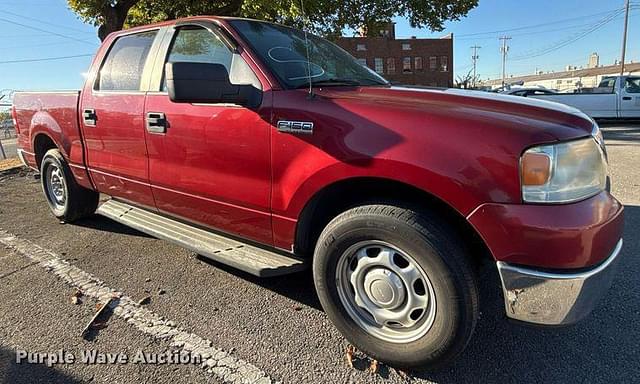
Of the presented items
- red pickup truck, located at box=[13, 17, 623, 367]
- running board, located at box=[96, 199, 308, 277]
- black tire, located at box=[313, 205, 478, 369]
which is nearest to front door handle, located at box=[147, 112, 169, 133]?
red pickup truck, located at box=[13, 17, 623, 367]

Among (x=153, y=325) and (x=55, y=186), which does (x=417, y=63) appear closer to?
(x=55, y=186)

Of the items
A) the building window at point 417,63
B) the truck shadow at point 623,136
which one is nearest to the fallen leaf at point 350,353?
the truck shadow at point 623,136

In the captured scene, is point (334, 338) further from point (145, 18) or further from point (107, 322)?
point (145, 18)

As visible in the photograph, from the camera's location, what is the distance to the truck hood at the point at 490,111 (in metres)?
1.84

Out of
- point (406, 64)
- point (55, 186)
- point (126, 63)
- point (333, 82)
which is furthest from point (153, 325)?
Result: point (406, 64)

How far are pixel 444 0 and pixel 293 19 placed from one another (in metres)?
5.15

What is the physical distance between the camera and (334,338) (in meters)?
2.48

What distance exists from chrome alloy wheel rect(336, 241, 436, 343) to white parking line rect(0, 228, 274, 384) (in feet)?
2.00

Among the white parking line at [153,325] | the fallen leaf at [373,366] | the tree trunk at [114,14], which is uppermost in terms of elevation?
the tree trunk at [114,14]

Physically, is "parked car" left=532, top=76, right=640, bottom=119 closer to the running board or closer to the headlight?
the headlight

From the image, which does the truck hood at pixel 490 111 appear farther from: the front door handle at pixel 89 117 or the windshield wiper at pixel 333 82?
the front door handle at pixel 89 117

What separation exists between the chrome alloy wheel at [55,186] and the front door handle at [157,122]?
2008mm

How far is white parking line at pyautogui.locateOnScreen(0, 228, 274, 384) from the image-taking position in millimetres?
2184

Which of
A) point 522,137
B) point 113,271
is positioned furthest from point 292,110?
point 113,271
